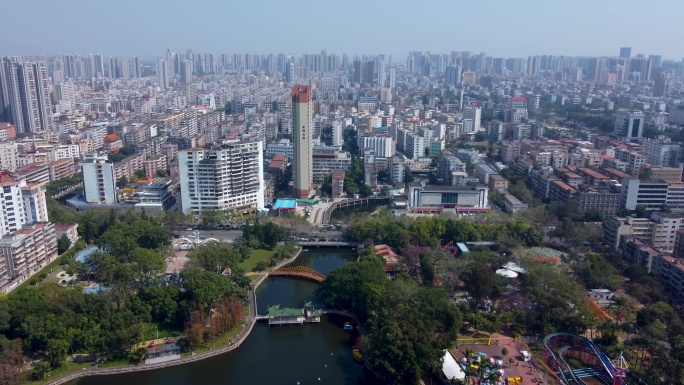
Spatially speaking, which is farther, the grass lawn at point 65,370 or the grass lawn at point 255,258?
the grass lawn at point 255,258

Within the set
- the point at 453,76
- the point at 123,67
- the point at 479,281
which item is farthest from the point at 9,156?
the point at 453,76

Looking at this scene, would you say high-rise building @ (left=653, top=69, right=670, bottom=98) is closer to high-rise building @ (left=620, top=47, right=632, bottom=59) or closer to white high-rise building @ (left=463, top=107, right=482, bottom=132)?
white high-rise building @ (left=463, top=107, right=482, bottom=132)

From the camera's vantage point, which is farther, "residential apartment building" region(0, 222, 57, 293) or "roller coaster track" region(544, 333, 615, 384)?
"residential apartment building" region(0, 222, 57, 293)

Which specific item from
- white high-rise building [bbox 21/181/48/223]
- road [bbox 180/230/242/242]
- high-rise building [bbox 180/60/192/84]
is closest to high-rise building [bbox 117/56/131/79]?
high-rise building [bbox 180/60/192/84]

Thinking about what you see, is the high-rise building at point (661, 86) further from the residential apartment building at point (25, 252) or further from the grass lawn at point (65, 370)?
the grass lawn at point (65, 370)

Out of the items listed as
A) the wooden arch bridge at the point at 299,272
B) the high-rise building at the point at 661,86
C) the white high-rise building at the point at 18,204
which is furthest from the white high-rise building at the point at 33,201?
the high-rise building at the point at 661,86

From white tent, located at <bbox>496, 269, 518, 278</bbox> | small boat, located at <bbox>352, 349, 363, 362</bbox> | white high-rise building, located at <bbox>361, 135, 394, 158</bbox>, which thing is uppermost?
white high-rise building, located at <bbox>361, 135, 394, 158</bbox>
